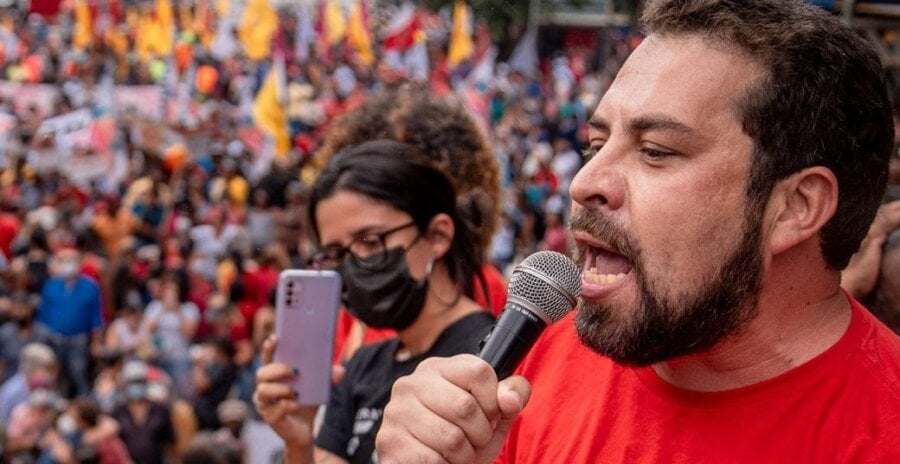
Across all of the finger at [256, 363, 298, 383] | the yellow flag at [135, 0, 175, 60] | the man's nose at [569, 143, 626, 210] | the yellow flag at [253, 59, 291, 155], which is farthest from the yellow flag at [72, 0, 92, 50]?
the man's nose at [569, 143, 626, 210]

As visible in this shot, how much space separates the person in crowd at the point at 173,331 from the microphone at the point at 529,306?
8726 mm

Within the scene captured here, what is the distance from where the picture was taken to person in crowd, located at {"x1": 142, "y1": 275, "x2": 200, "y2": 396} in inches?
411

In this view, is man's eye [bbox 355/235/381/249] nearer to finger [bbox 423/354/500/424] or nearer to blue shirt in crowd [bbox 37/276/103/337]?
finger [bbox 423/354/500/424]

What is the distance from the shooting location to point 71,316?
10688 mm

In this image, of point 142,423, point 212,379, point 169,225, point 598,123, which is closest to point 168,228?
point 169,225

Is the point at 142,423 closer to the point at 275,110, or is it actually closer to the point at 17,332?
the point at 17,332

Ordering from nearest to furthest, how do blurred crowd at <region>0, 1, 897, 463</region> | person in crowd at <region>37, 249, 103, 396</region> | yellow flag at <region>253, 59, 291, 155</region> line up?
blurred crowd at <region>0, 1, 897, 463</region> → person in crowd at <region>37, 249, 103, 396</region> → yellow flag at <region>253, 59, 291, 155</region>

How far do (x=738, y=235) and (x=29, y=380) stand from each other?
787cm

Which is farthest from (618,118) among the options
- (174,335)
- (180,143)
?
(180,143)

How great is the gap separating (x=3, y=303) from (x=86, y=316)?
79 cm

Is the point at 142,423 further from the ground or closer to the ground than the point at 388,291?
closer to the ground

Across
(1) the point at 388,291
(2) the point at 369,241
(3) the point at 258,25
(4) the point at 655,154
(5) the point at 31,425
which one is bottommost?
(5) the point at 31,425

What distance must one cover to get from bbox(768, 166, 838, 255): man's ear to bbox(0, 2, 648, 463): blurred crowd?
1822 mm

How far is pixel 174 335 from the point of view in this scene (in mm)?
10500
